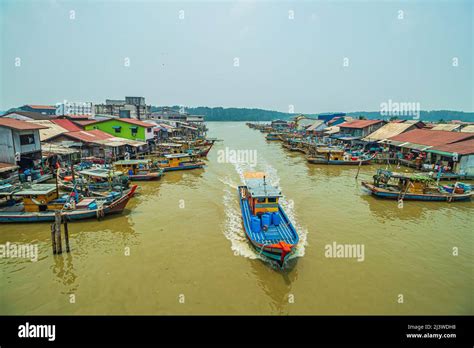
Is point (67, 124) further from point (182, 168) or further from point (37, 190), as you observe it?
point (37, 190)

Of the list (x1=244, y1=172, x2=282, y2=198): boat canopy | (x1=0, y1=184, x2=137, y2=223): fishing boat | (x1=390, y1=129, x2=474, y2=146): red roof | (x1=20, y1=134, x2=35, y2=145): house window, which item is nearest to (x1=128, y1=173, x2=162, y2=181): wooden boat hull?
(x1=20, y1=134, x2=35, y2=145): house window

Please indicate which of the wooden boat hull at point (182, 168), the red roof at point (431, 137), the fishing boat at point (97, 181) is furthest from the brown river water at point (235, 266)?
the red roof at point (431, 137)

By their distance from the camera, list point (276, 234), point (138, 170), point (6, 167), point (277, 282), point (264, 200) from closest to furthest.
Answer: point (277, 282)
point (276, 234)
point (264, 200)
point (6, 167)
point (138, 170)

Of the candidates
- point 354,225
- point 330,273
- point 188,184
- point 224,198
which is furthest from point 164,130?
point 330,273

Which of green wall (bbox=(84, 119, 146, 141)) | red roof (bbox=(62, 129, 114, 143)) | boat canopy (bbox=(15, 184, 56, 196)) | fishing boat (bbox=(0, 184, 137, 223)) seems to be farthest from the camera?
green wall (bbox=(84, 119, 146, 141))

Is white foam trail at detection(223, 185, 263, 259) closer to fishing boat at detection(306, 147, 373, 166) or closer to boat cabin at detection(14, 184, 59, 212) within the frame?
A: boat cabin at detection(14, 184, 59, 212)
